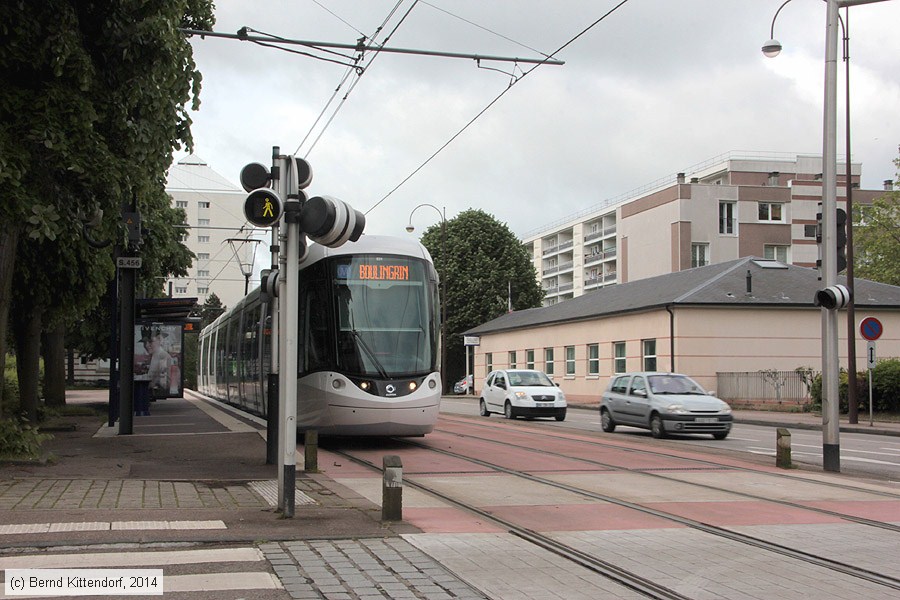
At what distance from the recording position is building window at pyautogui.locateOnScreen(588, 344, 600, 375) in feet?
159

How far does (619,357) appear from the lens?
152ft

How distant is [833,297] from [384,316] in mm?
7145

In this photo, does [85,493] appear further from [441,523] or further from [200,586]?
[200,586]

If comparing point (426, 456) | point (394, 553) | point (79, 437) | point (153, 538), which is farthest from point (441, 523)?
point (79, 437)

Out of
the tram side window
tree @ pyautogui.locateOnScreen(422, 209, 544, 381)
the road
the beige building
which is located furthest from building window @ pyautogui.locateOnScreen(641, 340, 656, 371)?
the tram side window

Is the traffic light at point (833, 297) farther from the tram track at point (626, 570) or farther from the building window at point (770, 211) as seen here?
the building window at point (770, 211)

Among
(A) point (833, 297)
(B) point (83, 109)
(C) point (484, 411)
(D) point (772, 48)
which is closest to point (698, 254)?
(C) point (484, 411)

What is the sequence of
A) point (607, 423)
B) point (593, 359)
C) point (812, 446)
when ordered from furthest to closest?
point (593, 359), point (607, 423), point (812, 446)

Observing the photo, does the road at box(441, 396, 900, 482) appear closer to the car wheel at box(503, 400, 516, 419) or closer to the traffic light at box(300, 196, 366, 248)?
the car wheel at box(503, 400, 516, 419)

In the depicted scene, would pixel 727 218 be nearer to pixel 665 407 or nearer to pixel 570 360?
pixel 570 360

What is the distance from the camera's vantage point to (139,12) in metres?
12.6

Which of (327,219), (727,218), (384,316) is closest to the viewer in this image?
(327,219)

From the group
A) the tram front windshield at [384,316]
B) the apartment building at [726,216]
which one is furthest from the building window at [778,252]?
A: the tram front windshield at [384,316]

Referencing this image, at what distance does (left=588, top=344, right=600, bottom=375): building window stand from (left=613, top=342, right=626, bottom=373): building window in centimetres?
192
